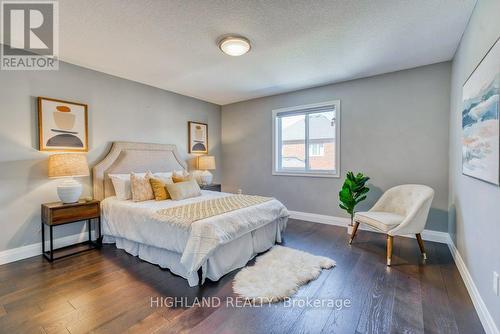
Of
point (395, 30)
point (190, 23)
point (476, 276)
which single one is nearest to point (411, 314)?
point (476, 276)

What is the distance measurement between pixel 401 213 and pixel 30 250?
15.3 feet

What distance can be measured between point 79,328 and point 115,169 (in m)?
2.34

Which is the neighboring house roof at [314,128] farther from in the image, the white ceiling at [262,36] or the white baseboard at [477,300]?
the white baseboard at [477,300]

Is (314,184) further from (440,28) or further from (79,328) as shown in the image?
(79,328)

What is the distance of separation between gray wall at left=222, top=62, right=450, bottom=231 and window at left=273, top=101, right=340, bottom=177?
12 centimetres

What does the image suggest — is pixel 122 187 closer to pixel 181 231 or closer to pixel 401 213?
pixel 181 231

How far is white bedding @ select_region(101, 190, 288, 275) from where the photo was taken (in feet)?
6.97

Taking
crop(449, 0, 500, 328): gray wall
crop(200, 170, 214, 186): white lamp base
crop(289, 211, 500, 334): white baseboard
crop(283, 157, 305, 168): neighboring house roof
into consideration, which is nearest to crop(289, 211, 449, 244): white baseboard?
crop(289, 211, 500, 334): white baseboard

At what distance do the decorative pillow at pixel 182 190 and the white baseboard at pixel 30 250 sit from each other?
1.40 m

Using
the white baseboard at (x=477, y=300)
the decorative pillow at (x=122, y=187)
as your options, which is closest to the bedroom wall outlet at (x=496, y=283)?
the white baseboard at (x=477, y=300)

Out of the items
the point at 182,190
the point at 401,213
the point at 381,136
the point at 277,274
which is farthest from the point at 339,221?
the point at 182,190

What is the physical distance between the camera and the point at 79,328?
5.37ft

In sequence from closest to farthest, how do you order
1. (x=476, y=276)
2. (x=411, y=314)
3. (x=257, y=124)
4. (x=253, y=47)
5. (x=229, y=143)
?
(x=411, y=314)
(x=476, y=276)
(x=253, y=47)
(x=257, y=124)
(x=229, y=143)

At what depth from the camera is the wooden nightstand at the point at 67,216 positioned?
2.70 meters
